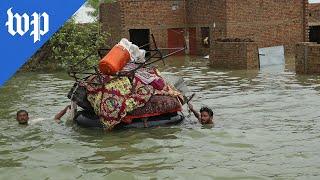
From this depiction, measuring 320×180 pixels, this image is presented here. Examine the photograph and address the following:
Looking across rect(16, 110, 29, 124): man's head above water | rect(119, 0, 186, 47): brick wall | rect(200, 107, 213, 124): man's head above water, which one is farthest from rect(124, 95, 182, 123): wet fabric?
rect(119, 0, 186, 47): brick wall

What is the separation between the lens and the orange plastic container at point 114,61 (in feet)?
29.4

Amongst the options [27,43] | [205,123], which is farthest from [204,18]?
[27,43]

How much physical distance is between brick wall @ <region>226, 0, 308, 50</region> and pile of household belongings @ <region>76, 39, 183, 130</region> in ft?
59.0

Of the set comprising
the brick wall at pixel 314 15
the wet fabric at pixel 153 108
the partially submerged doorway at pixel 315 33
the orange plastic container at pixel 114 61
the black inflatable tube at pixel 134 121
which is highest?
the brick wall at pixel 314 15

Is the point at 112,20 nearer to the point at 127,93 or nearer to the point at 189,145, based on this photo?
the point at 127,93

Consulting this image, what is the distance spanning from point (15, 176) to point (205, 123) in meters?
4.22

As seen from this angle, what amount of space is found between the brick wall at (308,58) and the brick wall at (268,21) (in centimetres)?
873

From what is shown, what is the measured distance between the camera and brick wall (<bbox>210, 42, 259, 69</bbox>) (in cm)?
2158

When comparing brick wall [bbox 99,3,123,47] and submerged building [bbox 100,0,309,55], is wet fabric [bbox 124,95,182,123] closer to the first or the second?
submerged building [bbox 100,0,309,55]

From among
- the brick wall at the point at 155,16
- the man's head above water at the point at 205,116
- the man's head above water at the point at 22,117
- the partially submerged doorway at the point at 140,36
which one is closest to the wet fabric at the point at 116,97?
the man's head above water at the point at 205,116

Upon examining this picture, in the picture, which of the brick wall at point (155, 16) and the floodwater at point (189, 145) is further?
the brick wall at point (155, 16)

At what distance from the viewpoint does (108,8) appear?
1303 inches

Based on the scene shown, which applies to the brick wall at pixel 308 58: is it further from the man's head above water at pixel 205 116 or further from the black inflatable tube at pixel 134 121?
the black inflatable tube at pixel 134 121

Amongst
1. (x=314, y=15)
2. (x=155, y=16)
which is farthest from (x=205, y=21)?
(x=314, y=15)
